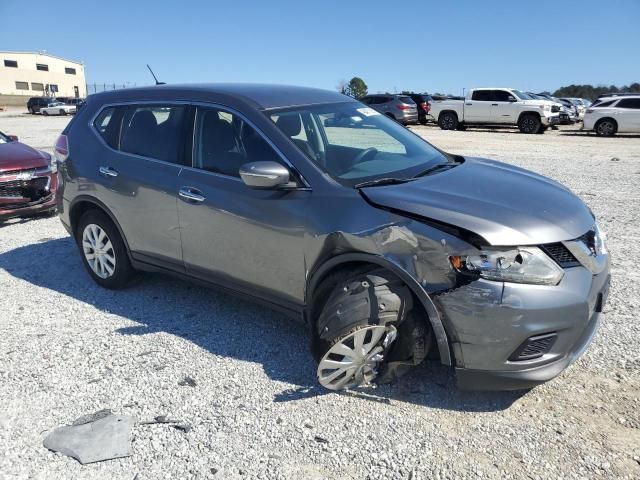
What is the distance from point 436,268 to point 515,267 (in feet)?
1.26

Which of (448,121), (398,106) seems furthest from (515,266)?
(398,106)

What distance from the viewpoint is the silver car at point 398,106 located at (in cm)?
2530

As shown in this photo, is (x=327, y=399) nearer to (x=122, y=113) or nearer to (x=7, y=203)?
(x=122, y=113)

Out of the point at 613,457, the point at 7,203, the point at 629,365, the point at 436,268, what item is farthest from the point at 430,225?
the point at 7,203

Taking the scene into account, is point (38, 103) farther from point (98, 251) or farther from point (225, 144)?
point (225, 144)

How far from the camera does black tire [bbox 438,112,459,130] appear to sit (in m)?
24.4

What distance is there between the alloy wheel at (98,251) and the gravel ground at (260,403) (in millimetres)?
239

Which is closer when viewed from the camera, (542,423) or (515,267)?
(515,267)

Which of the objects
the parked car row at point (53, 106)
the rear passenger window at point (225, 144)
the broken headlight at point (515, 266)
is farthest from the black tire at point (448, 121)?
the parked car row at point (53, 106)

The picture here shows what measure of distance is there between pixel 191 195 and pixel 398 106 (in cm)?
2277

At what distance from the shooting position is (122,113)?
4531mm

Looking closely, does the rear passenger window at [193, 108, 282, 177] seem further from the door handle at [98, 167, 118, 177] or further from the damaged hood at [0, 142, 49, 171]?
the damaged hood at [0, 142, 49, 171]

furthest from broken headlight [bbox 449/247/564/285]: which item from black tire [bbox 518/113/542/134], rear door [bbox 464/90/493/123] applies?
rear door [bbox 464/90/493/123]

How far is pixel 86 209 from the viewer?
4.82m
